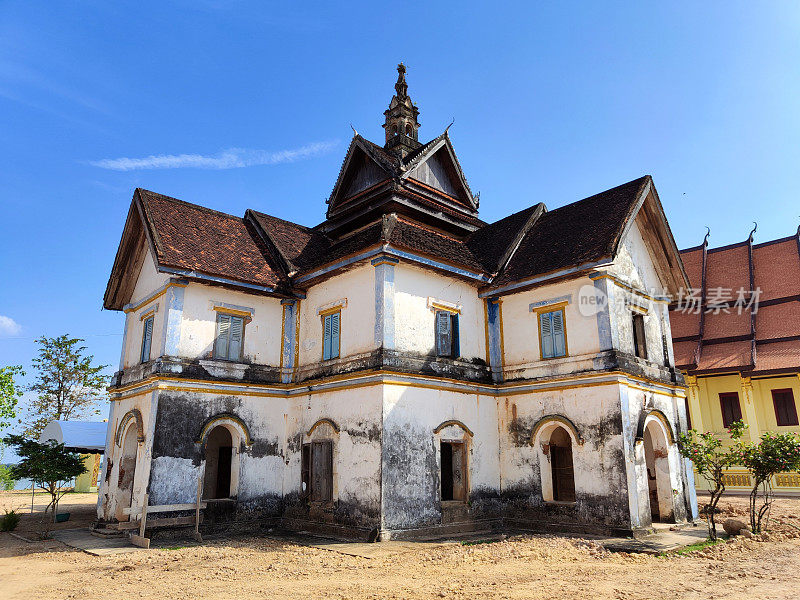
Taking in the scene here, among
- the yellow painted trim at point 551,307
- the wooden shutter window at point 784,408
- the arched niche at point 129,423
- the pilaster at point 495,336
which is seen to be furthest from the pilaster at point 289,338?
the wooden shutter window at point 784,408

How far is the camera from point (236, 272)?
58.3ft

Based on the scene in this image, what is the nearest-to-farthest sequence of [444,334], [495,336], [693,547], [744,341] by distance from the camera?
[693,547] → [444,334] → [495,336] → [744,341]

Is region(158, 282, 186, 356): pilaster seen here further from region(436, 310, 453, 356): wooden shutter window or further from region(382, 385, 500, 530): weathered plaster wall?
region(436, 310, 453, 356): wooden shutter window

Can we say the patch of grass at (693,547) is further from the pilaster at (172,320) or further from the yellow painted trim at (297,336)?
the pilaster at (172,320)

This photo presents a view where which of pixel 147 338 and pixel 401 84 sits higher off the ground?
pixel 401 84

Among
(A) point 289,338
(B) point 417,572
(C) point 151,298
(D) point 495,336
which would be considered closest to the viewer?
(B) point 417,572

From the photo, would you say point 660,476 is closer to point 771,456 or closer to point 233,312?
point 771,456

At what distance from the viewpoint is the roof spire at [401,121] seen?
24188mm

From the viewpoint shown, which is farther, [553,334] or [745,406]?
[745,406]

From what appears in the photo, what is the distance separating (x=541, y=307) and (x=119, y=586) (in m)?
12.6

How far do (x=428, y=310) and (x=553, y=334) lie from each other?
147 inches

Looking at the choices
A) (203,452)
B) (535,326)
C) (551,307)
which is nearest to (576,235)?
(551,307)

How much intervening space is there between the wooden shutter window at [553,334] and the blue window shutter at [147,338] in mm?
11826

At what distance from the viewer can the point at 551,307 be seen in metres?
17.2
